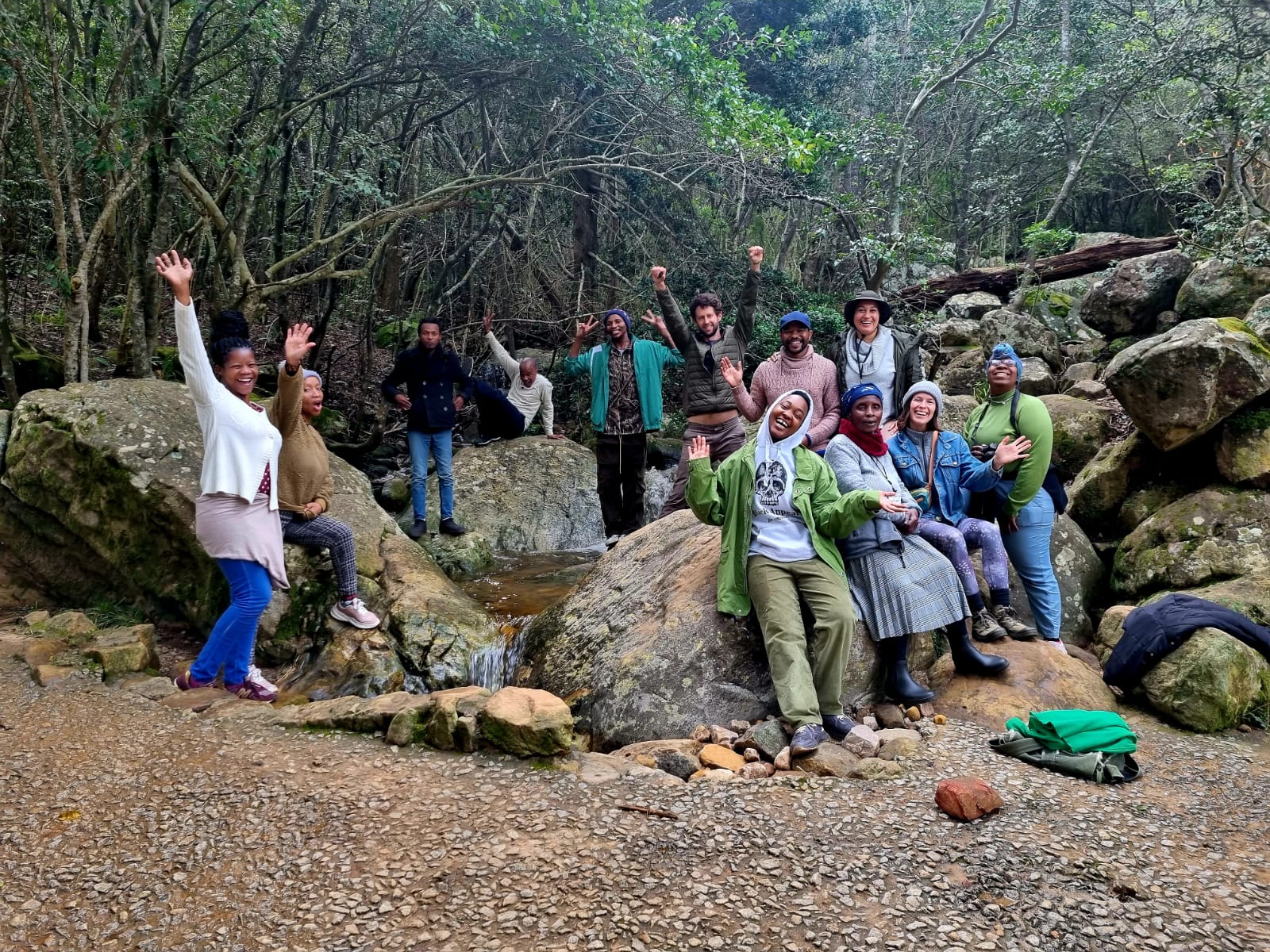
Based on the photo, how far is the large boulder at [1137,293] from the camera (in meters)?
11.6

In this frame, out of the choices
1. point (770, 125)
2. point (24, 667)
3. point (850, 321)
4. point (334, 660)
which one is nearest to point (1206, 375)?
point (850, 321)

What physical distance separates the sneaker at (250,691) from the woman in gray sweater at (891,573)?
3.53m

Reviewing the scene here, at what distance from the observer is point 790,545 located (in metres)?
4.20

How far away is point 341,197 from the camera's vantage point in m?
9.99

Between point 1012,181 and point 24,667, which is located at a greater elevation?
point 1012,181

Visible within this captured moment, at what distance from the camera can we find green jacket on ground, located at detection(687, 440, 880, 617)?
422cm

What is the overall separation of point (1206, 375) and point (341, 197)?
9622mm

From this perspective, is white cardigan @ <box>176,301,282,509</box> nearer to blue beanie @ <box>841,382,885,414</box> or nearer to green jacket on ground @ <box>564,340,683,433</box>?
blue beanie @ <box>841,382,885,414</box>

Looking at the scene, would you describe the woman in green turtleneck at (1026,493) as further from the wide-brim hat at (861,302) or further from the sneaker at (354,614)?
the sneaker at (354,614)

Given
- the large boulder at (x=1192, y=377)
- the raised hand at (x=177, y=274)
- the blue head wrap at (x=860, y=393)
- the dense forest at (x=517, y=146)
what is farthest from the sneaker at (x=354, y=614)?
the large boulder at (x=1192, y=377)

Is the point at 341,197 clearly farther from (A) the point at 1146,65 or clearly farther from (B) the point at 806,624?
(A) the point at 1146,65

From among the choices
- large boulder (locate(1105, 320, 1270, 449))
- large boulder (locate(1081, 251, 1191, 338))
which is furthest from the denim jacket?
large boulder (locate(1081, 251, 1191, 338))

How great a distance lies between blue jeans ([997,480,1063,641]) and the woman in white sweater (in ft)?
14.8

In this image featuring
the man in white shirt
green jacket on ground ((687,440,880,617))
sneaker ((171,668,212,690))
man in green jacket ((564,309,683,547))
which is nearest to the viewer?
green jacket on ground ((687,440,880,617))
